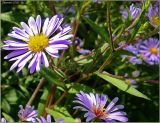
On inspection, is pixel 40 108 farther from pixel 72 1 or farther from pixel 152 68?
pixel 152 68

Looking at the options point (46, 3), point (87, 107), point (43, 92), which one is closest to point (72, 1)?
point (46, 3)

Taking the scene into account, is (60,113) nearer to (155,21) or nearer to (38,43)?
(38,43)

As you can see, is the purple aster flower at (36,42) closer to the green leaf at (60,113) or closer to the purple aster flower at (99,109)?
the purple aster flower at (99,109)

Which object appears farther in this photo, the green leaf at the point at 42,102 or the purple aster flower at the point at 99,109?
the green leaf at the point at 42,102

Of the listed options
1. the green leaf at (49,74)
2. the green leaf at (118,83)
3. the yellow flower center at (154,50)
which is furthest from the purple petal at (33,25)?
the yellow flower center at (154,50)

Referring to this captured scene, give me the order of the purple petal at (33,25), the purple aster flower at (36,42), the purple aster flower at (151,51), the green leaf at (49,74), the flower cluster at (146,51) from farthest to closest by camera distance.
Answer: the purple aster flower at (151,51) < the flower cluster at (146,51) < the green leaf at (49,74) < the purple petal at (33,25) < the purple aster flower at (36,42)

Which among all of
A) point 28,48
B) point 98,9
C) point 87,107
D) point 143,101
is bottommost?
point 143,101

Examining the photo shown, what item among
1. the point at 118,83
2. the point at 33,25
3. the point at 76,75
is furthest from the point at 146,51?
the point at 33,25

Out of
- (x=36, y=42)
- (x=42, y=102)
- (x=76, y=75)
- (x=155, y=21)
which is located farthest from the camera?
(x=76, y=75)
